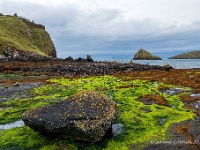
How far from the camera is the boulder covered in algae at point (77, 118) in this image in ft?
38.0

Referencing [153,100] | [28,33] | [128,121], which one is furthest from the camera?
[28,33]

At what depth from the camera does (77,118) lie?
1191cm

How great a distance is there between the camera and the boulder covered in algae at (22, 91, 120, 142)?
38.0ft

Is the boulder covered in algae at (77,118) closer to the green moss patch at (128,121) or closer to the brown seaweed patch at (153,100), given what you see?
the green moss patch at (128,121)

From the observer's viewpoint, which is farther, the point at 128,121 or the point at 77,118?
the point at 128,121

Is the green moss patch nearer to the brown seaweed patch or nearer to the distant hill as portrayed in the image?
the brown seaweed patch

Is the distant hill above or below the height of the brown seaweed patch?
above

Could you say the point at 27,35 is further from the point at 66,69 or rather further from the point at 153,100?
the point at 153,100

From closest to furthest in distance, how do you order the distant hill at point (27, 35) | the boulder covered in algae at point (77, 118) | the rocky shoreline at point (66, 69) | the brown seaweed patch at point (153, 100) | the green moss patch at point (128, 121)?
the boulder covered in algae at point (77, 118)
the green moss patch at point (128, 121)
the brown seaweed patch at point (153, 100)
the rocky shoreline at point (66, 69)
the distant hill at point (27, 35)

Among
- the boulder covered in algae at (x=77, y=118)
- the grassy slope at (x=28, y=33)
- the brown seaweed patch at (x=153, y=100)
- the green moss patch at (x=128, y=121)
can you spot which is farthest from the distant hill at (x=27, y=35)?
the boulder covered in algae at (x=77, y=118)

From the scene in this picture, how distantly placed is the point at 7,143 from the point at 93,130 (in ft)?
14.7

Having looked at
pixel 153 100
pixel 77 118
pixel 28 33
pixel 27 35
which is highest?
pixel 28 33

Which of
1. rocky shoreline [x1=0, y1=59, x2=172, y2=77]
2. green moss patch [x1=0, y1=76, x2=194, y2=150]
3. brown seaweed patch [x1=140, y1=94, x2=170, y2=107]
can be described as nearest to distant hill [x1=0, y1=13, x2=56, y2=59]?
rocky shoreline [x1=0, y1=59, x2=172, y2=77]

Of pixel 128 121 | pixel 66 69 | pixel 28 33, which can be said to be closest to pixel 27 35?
pixel 28 33
